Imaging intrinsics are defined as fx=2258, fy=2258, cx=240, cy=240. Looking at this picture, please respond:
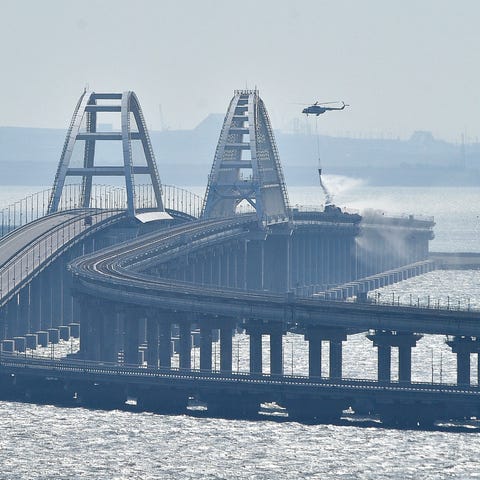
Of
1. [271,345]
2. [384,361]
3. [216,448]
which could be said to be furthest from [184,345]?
[216,448]

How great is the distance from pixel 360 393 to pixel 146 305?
101 feet

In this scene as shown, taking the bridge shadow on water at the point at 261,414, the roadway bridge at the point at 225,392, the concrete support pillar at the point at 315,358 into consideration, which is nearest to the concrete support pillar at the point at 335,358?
the concrete support pillar at the point at 315,358

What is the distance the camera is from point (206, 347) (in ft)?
634

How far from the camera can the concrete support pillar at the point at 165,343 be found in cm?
19750

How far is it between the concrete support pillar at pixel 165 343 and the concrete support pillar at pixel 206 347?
15.4 feet

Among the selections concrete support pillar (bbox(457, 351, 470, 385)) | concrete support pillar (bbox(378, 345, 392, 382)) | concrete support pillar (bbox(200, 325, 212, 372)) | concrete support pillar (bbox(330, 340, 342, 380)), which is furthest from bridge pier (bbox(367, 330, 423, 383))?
concrete support pillar (bbox(200, 325, 212, 372))

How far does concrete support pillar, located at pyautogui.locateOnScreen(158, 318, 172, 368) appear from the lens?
197500mm

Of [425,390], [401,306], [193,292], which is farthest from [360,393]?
[193,292]

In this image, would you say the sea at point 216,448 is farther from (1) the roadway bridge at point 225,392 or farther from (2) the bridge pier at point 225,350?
(2) the bridge pier at point 225,350

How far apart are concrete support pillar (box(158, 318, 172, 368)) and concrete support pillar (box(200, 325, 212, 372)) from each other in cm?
469

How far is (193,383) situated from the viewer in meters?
177

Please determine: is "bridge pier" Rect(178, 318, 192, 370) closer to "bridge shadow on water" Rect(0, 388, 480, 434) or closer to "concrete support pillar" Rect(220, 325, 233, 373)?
"concrete support pillar" Rect(220, 325, 233, 373)

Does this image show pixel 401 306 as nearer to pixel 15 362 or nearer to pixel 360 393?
pixel 360 393

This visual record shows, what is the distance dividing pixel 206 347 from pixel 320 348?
537 inches
